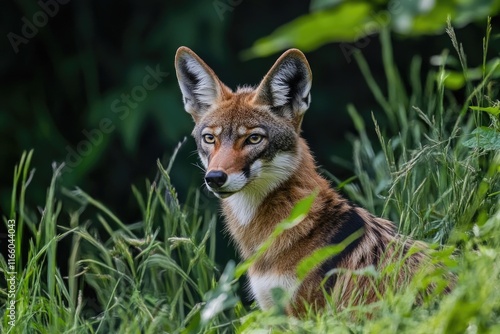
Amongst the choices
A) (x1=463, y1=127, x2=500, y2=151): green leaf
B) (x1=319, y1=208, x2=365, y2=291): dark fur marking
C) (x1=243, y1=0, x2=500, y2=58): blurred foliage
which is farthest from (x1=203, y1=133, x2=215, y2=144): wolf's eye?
(x1=463, y1=127, x2=500, y2=151): green leaf

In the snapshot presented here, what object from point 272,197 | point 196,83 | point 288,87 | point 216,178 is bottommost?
point 272,197

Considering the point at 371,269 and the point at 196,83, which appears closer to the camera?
the point at 371,269

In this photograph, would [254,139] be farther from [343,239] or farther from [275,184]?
[343,239]

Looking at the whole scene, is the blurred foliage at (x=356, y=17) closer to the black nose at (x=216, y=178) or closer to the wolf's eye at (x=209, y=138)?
the wolf's eye at (x=209, y=138)

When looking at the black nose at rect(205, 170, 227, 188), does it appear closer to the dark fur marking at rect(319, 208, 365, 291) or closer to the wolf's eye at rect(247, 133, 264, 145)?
the wolf's eye at rect(247, 133, 264, 145)

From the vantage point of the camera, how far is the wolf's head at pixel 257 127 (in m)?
4.12

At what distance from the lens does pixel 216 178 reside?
397 cm

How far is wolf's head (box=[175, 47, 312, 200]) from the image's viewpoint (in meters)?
4.12

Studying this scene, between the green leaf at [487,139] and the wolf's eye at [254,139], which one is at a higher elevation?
the wolf's eye at [254,139]

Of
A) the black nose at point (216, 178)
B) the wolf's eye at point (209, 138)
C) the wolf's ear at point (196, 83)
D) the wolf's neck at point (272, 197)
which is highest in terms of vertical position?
the wolf's ear at point (196, 83)

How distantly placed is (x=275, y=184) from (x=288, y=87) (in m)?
0.48

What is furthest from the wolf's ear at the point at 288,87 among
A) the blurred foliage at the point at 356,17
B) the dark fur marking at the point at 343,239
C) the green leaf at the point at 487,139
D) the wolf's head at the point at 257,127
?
the green leaf at the point at 487,139

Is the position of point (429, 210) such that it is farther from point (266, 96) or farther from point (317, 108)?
point (317, 108)

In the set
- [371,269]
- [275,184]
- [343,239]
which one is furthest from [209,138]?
[371,269]
